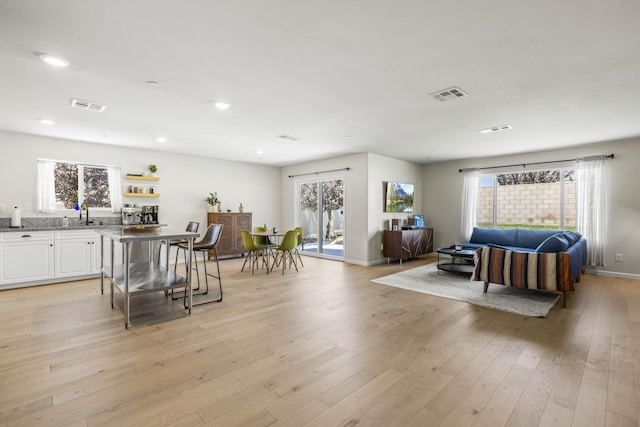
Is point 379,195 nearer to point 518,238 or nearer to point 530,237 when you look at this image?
point 518,238

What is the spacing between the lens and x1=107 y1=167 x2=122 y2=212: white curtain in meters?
6.06

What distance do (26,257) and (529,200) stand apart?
944 cm

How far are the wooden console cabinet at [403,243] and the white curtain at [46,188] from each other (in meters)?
6.49

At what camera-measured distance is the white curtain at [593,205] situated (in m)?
5.71

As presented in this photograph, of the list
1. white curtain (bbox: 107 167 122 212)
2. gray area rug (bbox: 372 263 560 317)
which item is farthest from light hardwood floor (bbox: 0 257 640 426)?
white curtain (bbox: 107 167 122 212)

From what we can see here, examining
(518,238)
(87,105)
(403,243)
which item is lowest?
(403,243)

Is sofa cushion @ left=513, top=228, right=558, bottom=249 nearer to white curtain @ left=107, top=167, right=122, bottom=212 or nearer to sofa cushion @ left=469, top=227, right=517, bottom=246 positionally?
sofa cushion @ left=469, top=227, right=517, bottom=246

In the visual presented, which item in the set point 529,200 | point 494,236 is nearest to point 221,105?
point 494,236

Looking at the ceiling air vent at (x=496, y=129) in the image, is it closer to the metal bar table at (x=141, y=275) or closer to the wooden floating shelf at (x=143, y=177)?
the metal bar table at (x=141, y=275)

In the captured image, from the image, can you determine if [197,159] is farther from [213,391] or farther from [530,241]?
[530,241]

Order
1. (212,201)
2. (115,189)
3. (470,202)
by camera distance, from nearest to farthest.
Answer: (115,189), (212,201), (470,202)

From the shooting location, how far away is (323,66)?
2.73m

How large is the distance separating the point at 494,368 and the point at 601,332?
1643 mm

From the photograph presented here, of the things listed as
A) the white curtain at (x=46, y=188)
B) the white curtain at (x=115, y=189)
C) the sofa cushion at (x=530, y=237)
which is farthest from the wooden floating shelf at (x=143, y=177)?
the sofa cushion at (x=530, y=237)
